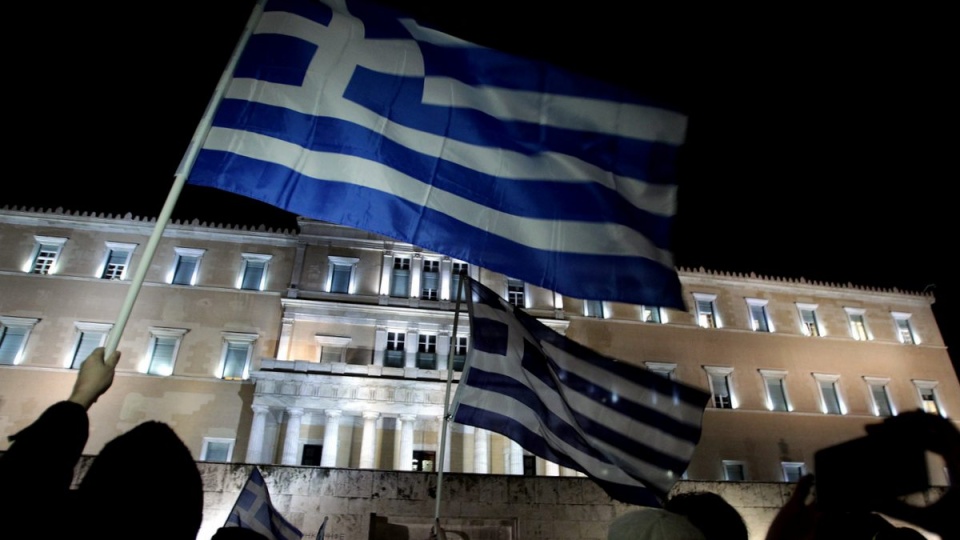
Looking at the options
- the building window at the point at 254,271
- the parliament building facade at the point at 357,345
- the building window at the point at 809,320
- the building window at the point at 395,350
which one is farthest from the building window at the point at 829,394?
the building window at the point at 254,271

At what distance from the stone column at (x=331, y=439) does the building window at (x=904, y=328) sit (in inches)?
1334

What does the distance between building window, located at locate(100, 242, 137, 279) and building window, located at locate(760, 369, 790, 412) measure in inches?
1351

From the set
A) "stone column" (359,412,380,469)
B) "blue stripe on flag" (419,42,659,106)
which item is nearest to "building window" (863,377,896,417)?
"stone column" (359,412,380,469)

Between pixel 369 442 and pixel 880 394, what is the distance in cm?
2943

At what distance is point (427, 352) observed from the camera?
97.5 feet

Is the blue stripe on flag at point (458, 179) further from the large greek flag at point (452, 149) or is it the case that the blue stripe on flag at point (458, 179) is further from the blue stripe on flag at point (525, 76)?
the blue stripe on flag at point (525, 76)

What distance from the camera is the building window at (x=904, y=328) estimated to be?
1475 inches

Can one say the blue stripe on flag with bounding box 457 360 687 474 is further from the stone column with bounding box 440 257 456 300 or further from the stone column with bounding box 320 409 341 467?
the stone column with bounding box 440 257 456 300

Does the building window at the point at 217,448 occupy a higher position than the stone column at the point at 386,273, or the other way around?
the stone column at the point at 386,273

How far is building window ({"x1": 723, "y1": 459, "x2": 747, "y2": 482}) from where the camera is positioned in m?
31.0

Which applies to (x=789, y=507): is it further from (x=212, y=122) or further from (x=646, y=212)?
(x=212, y=122)

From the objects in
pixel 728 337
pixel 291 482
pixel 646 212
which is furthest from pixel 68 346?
pixel 728 337

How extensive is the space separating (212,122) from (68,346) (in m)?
27.5

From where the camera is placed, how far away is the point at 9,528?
201 centimetres
